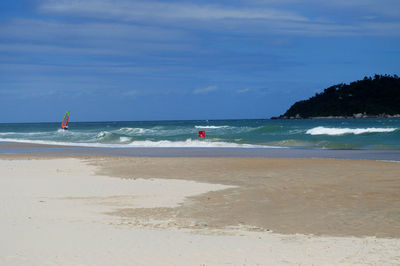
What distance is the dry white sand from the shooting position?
248 inches

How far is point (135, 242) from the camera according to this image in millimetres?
7176

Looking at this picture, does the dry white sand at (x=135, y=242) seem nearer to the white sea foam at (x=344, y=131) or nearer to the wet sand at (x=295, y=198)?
the wet sand at (x=295, y=198)

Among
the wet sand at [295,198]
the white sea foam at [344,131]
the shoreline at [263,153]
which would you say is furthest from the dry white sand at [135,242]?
the white sea foam at [344,131]

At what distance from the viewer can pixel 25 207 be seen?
32.4 ft

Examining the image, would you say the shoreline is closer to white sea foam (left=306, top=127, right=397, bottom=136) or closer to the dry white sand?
the dry white sand

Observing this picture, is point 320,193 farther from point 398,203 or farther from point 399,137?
point 399,137

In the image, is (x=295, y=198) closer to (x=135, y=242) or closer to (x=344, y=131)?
(x=135, y=242)

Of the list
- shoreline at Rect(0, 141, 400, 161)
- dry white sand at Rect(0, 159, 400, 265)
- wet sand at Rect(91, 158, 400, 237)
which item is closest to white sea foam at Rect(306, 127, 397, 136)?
shoreline at Rect(0, 141, 400, 161)

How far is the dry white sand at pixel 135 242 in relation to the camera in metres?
6.29

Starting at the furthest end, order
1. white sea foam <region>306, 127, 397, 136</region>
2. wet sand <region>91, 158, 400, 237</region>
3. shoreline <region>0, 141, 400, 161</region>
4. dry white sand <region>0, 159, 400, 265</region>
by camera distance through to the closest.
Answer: white sea foam <region>306, 127, 397, 136</region> < shoreline <region>0, 141, 400, 161</region> < wet sand <region>91, 158, 400, 237</region> < dry white sand <region>0, 159, 400, 265</region>

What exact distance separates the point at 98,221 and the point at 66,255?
2.40 m

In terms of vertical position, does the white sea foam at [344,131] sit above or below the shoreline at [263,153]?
above

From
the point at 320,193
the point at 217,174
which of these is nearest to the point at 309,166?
the point at 217,174

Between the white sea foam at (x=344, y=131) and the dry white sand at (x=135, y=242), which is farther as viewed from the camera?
the white sea foam at (x=344, y=131)
